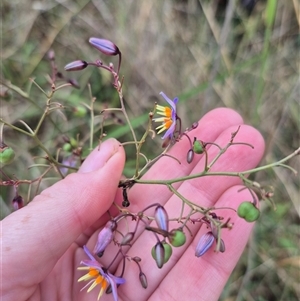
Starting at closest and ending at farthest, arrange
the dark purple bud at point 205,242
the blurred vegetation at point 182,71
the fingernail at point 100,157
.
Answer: the dark purple bud at point 205,242, the fingernail at point 100,157, the blurred vegetation at point 182,71

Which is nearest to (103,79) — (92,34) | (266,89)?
(92,34)

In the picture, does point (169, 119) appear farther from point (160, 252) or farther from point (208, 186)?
point (160, 252)

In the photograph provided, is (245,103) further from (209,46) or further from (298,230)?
(298,230)

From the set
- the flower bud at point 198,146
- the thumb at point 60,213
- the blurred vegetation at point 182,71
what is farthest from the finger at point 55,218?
the blurred vegetation at point 182,71

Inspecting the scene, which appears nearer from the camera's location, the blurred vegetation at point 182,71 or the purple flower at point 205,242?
the purple flower at point 205,242

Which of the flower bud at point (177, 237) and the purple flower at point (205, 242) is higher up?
the flower bud at point (177, 237)

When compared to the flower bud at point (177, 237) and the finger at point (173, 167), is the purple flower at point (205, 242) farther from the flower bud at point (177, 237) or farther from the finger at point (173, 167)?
the finger at point (173, 167)

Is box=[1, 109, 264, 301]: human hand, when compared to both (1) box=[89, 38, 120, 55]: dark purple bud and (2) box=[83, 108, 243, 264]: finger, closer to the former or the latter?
(2) box=[83, 108, 243, 264]: finger

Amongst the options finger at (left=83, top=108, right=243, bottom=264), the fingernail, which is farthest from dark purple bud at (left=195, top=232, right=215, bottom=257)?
the fingernail
